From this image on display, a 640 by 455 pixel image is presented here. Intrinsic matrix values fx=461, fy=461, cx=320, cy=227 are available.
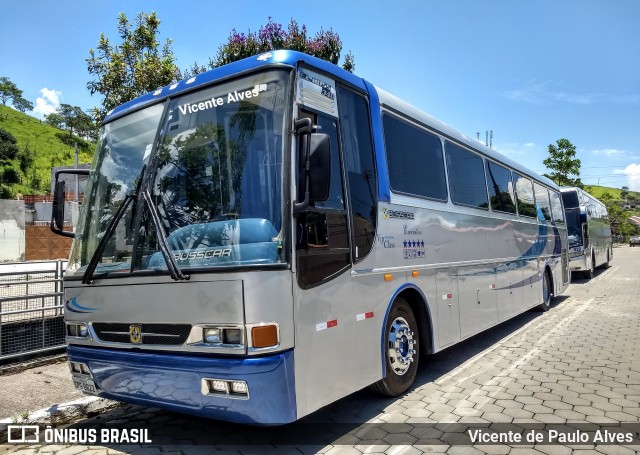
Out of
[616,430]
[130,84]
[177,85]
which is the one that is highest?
[130,84]

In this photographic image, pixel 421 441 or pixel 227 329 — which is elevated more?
pixel 227 329

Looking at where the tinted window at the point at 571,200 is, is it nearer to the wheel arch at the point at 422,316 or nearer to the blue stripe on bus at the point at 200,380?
the wheel arch at the point at 422,316

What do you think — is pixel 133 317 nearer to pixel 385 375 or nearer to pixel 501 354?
pixel 385 375

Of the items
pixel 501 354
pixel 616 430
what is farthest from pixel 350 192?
pixel 501 354

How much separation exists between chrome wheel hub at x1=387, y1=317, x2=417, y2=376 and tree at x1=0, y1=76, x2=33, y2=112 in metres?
178

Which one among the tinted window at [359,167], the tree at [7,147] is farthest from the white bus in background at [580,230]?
the tree at [7,147]

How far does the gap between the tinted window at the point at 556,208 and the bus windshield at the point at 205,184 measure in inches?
426

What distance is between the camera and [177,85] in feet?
13.8

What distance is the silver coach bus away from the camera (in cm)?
334

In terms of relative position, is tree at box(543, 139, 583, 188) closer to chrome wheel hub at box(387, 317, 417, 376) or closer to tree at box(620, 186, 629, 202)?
chrome wheel hub at box(387, 317, 417, 376)

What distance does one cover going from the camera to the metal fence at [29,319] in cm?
651

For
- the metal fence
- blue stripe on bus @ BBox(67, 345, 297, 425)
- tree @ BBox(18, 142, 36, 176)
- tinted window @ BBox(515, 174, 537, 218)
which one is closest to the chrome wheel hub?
blue stripe on bus @ BBox(67, 345, 297, 425)

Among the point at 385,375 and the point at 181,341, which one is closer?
the point at 181,341

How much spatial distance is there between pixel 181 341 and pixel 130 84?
31.8ft
